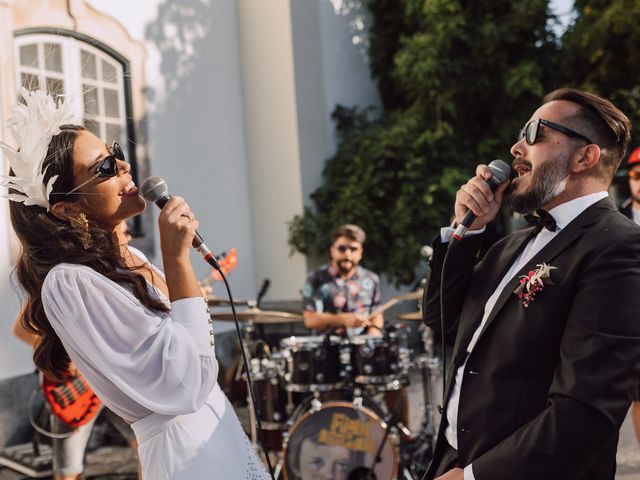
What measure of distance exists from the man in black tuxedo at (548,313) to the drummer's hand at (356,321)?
11.4 ft

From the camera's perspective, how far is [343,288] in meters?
6.48

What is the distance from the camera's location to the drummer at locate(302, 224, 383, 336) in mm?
6418

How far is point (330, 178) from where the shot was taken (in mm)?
9711

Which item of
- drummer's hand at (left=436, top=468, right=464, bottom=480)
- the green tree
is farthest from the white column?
drummer's hand at (left=436, top=468, right=464, bottom=480)

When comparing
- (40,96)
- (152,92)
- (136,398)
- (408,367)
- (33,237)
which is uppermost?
(152,92)

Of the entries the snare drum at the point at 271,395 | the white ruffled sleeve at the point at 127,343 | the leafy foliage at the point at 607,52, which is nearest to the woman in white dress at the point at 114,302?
the white ruffled sleeve at the point at 127,343

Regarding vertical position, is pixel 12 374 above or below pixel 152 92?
below

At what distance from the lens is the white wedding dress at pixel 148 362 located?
178 cm

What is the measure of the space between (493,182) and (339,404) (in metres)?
3.21

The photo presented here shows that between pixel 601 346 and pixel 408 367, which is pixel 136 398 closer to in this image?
pixel 601 346

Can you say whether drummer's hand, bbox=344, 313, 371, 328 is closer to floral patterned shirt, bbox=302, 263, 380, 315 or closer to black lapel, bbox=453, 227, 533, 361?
floral patterned shirt, bbox=302, 263, 380, 315

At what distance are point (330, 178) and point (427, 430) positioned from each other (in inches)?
177

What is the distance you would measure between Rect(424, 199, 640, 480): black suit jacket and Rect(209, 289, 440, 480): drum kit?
114 inches

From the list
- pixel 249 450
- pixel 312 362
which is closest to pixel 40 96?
pixel 249 450
